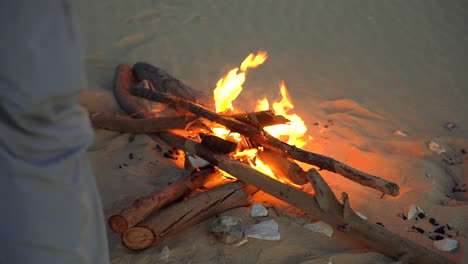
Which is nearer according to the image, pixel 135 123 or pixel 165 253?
pixel 165 253

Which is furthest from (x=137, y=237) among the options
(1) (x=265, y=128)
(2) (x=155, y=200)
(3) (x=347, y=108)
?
(3) (x=347, y=108)

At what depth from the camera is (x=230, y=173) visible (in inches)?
128

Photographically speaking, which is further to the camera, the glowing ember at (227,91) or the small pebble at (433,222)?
the glowing ember at (227,91)

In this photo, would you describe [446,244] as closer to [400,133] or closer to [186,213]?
[186,213]

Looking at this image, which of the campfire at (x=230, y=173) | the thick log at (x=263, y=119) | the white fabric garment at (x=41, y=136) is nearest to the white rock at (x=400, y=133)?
the campfire at (x=230, y=173)

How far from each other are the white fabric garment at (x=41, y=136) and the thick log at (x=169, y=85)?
278 cm

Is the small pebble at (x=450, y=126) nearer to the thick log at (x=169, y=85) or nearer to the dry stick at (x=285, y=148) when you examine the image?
the dry stick at (x=285, y=148)

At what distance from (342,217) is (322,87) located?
3.24 metres

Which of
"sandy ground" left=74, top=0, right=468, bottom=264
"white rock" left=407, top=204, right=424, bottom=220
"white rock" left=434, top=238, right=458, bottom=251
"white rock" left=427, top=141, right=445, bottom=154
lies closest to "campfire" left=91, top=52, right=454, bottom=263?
"sandy ground" left=74, top=0, right=468, bottom=264

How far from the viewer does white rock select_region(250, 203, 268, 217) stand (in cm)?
318

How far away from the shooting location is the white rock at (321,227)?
3053 mm

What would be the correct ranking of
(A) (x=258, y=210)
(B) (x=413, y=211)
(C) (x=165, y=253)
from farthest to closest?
(B) (x=413, y=211)
(A) (x=258, y=210)
(C) (x=165, y=253)

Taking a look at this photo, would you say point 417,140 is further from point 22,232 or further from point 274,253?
point 22,232

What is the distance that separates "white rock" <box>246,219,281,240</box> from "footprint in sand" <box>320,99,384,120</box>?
2520mm
